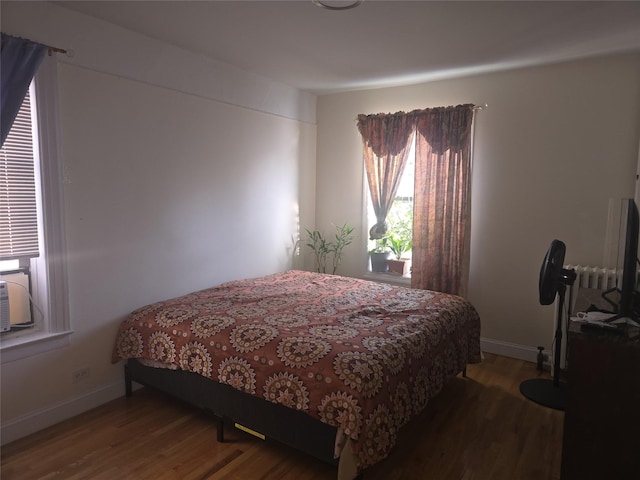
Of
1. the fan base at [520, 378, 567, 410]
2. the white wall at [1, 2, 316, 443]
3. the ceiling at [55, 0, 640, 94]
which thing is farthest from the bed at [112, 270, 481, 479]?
the ceiling at [55, 0, 640, 94]

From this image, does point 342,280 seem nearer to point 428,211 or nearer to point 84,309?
point 428,211

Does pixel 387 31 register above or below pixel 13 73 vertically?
above

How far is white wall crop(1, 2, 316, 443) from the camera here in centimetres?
268

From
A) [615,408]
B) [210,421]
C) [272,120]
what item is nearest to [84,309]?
[210,421]

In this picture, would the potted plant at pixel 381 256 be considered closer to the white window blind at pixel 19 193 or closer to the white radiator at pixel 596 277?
the white radiator at pixel 596 277

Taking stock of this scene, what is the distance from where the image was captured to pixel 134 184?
3121 millimetres

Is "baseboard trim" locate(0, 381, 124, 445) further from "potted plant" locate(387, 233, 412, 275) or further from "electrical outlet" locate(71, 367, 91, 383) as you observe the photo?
"potted plant" locate(387, 233, 412, 275)

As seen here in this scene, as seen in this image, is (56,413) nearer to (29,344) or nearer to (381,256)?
(29,344)

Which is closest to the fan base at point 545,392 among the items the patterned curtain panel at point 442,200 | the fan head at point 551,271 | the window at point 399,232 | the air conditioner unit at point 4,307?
the fan head at point 551,271

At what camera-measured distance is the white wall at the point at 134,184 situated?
2684 millimetres

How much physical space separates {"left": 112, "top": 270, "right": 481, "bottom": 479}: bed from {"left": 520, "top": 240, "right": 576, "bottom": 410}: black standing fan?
49cm

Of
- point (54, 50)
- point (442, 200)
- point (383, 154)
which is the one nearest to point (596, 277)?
point (442, 200)

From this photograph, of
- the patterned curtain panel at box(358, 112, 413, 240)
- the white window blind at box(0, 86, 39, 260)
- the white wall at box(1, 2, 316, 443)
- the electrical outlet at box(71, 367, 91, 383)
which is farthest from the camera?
the patterned curtain panel at box(358, 112, 413, 240)

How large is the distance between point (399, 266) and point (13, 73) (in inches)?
141
